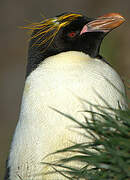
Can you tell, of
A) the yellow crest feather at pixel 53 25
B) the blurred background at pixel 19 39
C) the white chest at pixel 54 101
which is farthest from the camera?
the blurred background at pixel 19 39

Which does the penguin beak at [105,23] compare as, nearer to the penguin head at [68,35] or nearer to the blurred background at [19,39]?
the penguin head at [68,35]

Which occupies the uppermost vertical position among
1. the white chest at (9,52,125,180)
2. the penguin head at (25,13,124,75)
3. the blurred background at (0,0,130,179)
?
the penguin head at (25,13,124,75)

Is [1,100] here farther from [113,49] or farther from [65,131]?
[65,131]

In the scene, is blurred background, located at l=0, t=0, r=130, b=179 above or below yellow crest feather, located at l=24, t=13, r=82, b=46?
below

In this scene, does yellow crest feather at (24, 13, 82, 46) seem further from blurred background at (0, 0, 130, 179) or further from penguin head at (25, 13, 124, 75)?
blurred background at (0, 0, 130, 179)

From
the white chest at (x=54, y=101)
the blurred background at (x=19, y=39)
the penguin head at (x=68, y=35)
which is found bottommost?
the blurred background at (x=19, y=39)

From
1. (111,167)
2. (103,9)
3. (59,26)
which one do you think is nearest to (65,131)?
(59,26)

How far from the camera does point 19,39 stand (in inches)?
394

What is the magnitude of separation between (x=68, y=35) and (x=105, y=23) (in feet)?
0.88

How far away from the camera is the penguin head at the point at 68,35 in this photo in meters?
3.00

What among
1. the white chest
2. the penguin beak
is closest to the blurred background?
the penguin beak

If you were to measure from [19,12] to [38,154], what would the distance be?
7.63 meters

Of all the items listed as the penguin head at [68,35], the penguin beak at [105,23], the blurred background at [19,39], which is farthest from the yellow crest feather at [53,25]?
the blurred background at [19,39]

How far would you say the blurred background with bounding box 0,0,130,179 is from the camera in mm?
9029
